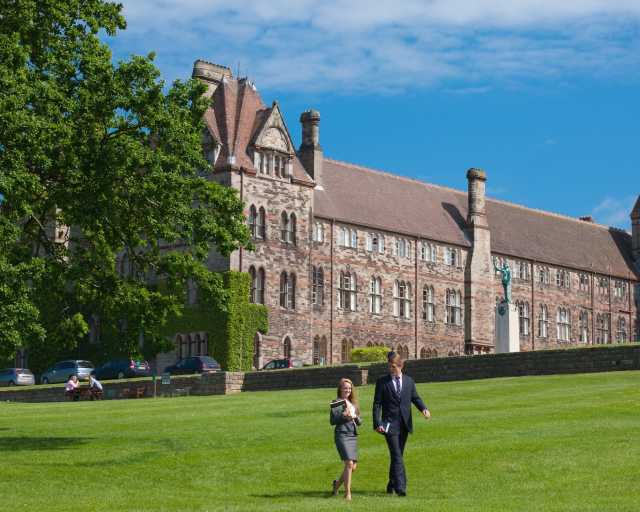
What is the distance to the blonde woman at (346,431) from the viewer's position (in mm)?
20875

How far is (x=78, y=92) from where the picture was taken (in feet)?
102

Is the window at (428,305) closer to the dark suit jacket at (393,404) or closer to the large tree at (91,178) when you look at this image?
the large tree at (91,178)

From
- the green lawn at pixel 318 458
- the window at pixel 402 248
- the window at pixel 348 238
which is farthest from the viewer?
the window at pixel 402 248

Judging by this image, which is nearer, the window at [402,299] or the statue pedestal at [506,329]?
the statue pedestal at [506,329]

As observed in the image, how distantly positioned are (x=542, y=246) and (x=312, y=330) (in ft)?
94.6

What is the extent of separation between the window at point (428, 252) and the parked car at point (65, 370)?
2614cm

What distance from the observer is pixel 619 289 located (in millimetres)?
105562

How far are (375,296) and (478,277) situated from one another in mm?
10788

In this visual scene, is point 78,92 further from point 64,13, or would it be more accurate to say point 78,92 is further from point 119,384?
point 119,384

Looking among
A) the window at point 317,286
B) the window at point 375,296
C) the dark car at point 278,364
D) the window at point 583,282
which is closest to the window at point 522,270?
the window at point 583,282

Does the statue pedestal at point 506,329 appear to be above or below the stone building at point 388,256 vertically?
below

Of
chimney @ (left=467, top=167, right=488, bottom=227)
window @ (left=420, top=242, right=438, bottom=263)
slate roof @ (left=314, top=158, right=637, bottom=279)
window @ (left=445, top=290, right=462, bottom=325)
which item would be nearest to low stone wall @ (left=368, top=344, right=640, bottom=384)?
slate roof @ (left=314, top=158, right=637, bottom=279)

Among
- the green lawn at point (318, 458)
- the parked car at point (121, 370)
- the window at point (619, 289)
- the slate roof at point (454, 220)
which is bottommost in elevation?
the green lawn at point (318, 458)

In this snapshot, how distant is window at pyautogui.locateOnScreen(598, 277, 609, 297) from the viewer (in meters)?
104
